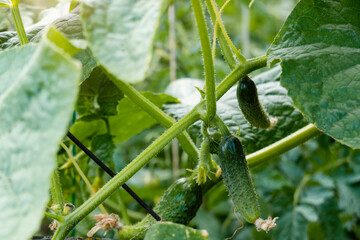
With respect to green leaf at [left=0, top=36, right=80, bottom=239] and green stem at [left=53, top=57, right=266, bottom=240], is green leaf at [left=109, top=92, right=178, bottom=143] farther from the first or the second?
green leaf at [left=0, top=36, right=80, bottom=239]

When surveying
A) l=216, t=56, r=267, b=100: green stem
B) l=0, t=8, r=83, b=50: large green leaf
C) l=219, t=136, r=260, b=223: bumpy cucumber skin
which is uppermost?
l=0, t=8, r=83, b=50: large green leaf

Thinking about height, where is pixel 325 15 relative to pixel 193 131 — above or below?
above

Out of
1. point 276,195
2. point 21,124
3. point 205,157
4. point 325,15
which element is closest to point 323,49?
point 325,15

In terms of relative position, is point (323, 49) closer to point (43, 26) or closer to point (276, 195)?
point (43, 26)

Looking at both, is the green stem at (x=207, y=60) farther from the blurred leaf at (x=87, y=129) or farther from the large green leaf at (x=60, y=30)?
the blurred leaf at (x=87, y=129)

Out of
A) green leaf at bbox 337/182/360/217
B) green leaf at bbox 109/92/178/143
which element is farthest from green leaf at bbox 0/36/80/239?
green leaf at bbox 337/182/360/217

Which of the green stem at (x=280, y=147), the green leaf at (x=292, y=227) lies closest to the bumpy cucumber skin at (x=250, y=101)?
the green stem at (x=280, y=147)

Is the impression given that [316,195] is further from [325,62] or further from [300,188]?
[325,62]

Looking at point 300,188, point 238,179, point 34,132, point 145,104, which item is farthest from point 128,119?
point 34,132
